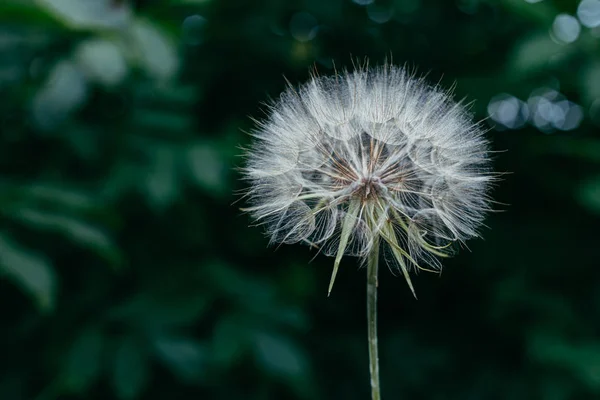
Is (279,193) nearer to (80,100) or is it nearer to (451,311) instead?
(80,100)

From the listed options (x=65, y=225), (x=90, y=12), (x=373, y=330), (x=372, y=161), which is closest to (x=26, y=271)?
(x=65, y=225)

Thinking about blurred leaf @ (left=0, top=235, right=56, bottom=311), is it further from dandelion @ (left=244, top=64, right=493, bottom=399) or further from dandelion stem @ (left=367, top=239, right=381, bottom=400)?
dandelion stem @ (left=367, top=239, right=381, bottom=400)

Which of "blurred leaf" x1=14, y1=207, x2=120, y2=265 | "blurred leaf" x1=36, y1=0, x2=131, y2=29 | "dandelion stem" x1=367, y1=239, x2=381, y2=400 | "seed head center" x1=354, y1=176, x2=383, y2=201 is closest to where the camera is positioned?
"dandelion stem" x1=367, y1=239, x2=381, y2=400

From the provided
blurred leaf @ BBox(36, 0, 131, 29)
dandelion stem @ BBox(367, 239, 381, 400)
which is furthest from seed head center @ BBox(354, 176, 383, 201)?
blurred leaf @ BBox(36, 0, 131, 29)

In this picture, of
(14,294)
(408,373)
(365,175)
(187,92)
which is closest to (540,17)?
(187,92)

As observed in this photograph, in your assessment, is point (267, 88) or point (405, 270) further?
point (267, 88)

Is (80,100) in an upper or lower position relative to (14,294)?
upper

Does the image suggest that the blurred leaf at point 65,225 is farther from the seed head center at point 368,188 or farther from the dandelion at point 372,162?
the seed head center at point 368,188

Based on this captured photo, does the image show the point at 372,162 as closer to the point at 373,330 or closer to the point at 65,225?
the point at 373,330

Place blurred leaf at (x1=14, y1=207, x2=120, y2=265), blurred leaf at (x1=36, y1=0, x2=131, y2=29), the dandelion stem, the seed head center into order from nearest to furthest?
1. the dandelion stem
2. the seed head center
3. blurred leaf at (x1=36, y1=0, x2=131, y2=29)
4. blurred leaf at (x1=14, y1=207, x2=120, y2=265)
